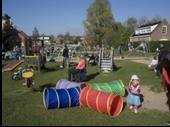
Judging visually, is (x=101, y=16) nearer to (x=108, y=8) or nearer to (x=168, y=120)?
(x=108, y=8)

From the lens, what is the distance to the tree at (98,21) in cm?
6931

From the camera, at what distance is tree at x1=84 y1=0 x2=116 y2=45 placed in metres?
69.3

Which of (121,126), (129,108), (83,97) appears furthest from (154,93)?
(121,126)

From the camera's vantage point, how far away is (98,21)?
70.5 m

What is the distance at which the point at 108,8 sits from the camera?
70.2 m

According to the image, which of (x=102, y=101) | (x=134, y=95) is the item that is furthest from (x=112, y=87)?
(x=102, y=101)

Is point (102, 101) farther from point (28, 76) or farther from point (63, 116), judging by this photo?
point (28, 76)

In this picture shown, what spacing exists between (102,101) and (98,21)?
Result: 61738 millimetres

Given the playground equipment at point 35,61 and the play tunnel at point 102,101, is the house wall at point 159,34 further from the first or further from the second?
the play tunnel at point 102,101

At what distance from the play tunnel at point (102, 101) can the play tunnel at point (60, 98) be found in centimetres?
26

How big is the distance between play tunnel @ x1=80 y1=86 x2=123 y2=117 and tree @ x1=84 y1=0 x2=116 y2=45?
192ft

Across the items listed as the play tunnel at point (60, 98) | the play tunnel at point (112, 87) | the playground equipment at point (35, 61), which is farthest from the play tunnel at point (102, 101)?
the playground equipment at point (35, 61)

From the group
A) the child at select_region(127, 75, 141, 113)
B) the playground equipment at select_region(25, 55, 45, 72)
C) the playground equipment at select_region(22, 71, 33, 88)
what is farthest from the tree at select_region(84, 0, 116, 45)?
the child at select_region(127, 75, 141, 113)

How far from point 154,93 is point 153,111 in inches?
128
